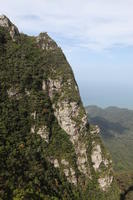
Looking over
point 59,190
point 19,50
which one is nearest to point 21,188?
point 59,190

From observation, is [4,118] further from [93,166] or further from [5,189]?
[93,166]

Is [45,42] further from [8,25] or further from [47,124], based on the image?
[47,124]

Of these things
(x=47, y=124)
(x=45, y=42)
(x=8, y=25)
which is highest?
(x=8, y=25)

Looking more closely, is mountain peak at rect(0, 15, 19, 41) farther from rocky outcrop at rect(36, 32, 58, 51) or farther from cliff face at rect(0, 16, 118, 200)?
rocky outcrop at rect(36, 32, 58, 51)

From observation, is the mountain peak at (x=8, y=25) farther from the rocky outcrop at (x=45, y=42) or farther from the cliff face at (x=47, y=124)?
the rocky outcrop at (x=45, y=42)

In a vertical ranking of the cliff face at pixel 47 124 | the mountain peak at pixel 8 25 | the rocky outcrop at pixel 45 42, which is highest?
the mountain peak at pixel 8 25

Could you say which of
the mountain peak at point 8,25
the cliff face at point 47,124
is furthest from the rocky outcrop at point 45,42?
the mountain peak at point 8,25

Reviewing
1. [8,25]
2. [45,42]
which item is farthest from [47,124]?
Result: [8,25]

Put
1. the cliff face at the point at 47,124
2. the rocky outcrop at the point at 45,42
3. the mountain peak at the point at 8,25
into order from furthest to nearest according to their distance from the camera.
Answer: the rocky outcrop at the point at 45,42, the mountain peak at the point at 8,25, the cliff face at the point at 47,124

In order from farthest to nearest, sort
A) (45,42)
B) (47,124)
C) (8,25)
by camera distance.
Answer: (45,42), (8,25), (47,124)
